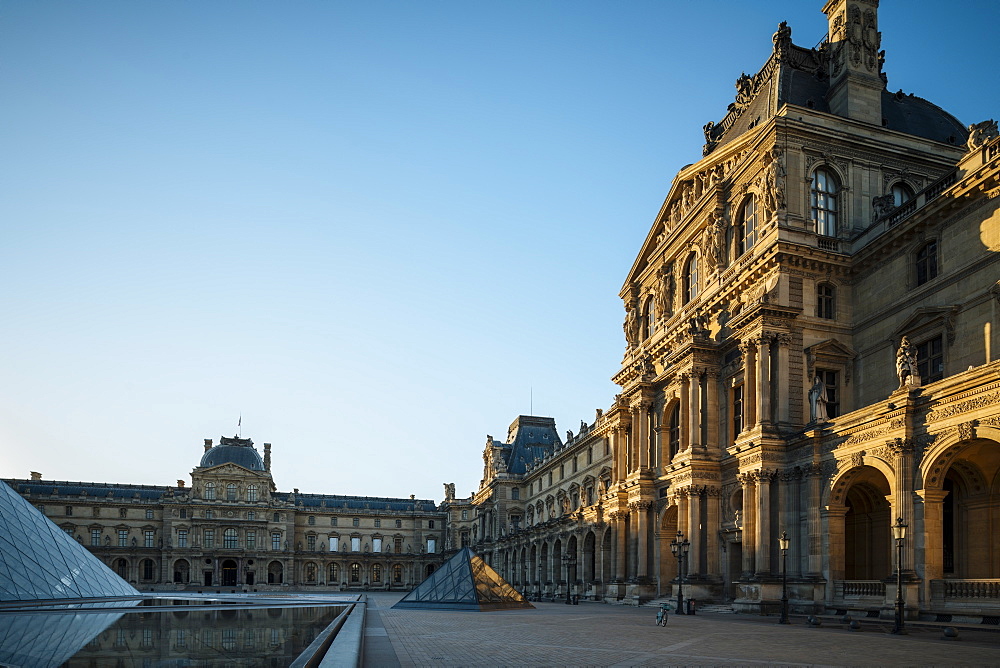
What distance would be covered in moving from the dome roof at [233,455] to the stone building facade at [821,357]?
6692 centimetres

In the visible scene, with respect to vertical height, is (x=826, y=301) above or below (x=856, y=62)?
below

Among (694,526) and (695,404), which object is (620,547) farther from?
(695,404)

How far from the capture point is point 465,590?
35.8 meters

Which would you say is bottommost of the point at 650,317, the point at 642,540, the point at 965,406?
the point at 642,540

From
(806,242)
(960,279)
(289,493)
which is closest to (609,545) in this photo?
(806,242)

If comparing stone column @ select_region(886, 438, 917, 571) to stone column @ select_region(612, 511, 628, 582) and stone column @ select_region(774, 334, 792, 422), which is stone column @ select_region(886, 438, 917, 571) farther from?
stone column @ select_region(612, 511, 628, 582)

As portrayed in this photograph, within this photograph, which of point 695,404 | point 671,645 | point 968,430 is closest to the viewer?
point 671,645

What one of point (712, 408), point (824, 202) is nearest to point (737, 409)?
point (712, 408)

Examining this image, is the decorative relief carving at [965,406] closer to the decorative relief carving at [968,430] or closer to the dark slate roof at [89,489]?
the decorative relief carving at [968,430]

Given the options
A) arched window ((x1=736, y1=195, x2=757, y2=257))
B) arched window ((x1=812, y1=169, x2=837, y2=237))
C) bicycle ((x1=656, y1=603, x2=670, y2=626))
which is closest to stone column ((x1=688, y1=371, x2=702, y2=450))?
arched window ((x1=736, y1=195, x2=757, y2=257))

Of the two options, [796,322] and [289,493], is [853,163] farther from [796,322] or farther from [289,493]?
[289,493]

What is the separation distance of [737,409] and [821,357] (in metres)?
4.50

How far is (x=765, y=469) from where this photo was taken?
3112cm

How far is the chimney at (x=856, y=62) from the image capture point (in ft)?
121
